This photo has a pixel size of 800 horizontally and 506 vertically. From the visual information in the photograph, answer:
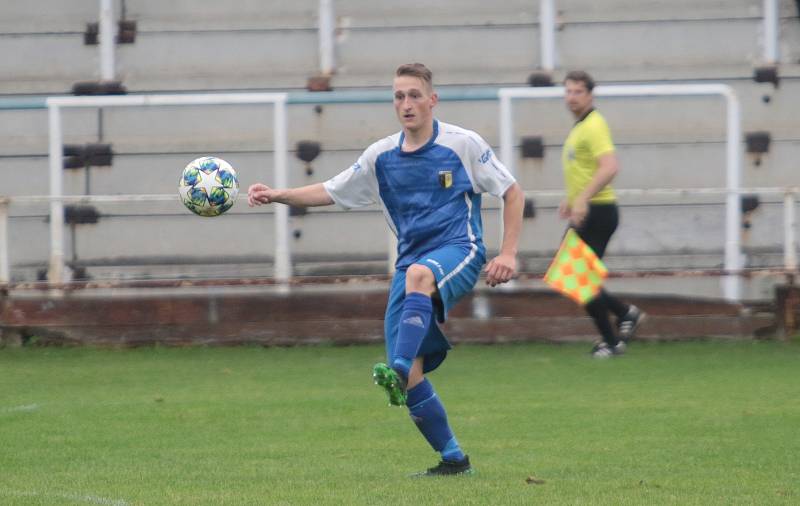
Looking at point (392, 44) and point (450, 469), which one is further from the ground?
point (392, 44)

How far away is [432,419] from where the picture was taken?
21.1ft

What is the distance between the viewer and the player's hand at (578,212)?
10906 millimetres

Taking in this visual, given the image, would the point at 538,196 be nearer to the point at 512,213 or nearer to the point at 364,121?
the point at 364,121

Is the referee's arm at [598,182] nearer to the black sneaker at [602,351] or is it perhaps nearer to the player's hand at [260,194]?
the black sneaker at [602,351]

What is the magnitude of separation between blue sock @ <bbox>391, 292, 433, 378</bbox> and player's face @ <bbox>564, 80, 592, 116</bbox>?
5077 millimetres

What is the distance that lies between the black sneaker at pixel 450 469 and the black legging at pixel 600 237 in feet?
16.4

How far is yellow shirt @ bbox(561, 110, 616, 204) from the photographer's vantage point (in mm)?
11016

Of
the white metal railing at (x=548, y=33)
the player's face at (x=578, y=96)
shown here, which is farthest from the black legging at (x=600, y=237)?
the white metal railing at (x=548, y=33)

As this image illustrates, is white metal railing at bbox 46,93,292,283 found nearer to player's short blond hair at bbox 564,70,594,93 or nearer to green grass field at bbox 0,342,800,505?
green grass field at bbox 0,342,800,505

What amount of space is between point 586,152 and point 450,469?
515cm

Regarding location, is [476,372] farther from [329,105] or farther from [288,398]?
[329,105]

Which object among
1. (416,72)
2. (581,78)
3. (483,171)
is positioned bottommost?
(483,171)

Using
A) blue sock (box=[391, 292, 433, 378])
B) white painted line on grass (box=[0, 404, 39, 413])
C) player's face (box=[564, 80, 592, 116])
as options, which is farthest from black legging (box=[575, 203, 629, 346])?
blue sock (box=[391, 292, 433, 378])

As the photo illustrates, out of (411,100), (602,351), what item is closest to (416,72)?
(411,100)
